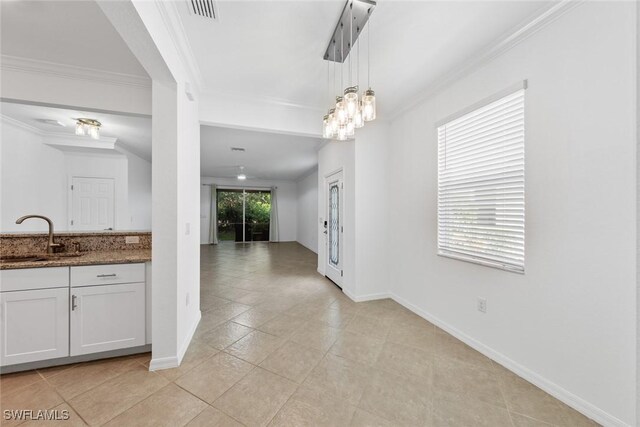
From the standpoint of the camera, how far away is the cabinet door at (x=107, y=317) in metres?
1.95

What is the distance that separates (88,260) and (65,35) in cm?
174

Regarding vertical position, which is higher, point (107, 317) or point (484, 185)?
point (484, 185)

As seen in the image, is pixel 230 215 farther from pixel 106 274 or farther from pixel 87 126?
pixel 106 274

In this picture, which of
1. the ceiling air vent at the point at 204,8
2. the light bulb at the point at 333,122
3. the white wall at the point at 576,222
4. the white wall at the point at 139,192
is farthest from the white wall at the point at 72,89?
the white wall at the point at 139,192

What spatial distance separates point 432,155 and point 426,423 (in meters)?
2.47

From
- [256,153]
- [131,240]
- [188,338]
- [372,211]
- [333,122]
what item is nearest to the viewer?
[333,122]

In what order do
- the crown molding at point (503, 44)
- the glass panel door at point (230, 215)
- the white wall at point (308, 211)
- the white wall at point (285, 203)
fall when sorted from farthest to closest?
the white wall at point (285, 203)
the glass panel door at point (230, 215)
the white wall at point (308, 211)
the crown molding at point (503, 44)

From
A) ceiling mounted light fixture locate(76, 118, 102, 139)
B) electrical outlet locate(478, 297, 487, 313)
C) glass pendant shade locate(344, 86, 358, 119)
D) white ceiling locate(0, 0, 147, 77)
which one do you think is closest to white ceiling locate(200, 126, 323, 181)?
ceiling mounted light fixture locate(76, 118, 102, 139)

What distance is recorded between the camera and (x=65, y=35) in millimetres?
1732

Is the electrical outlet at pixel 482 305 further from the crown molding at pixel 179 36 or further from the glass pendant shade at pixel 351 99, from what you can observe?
the crown molding at pixel 179 36

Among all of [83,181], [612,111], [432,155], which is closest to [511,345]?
[612,111]

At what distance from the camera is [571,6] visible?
5.12 ft

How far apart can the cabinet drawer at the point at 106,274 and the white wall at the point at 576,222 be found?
3.15 m

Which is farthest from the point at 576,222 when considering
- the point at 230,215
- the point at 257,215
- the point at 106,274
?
the point at 230,215
